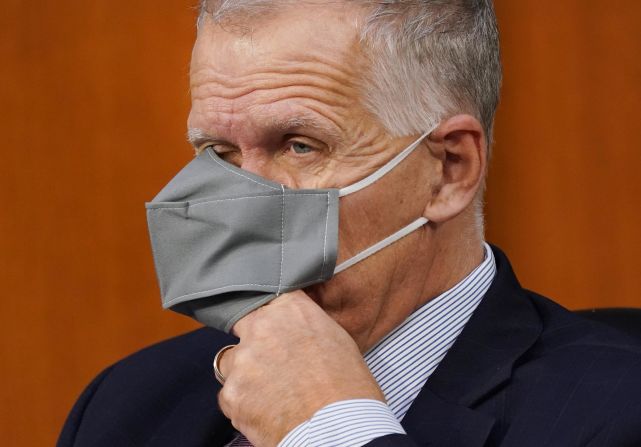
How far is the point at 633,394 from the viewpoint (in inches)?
70.8

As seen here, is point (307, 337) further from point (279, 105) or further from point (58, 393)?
point (58, 393)

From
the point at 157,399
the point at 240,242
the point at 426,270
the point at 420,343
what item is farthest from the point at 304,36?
the point at 157,399

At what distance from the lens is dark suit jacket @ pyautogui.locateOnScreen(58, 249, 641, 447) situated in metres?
1.79

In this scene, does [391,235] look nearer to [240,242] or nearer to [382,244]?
[382,244]

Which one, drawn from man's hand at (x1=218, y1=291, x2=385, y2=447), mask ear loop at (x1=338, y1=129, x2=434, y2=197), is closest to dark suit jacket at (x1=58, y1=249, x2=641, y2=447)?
Result: man's hand at (x1=218, y1=291, x2=385, y2=447)

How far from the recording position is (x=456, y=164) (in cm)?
197

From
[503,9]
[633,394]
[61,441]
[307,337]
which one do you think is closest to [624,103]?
[503,9]

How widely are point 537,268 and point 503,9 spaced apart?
0.66m

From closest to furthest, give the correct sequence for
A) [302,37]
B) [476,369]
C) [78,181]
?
[302,37]
[476,369]
[78,181]

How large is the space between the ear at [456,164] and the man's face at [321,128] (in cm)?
4

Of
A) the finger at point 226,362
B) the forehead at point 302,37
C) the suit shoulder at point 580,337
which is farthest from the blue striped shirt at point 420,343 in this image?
the forehead at point 302,37

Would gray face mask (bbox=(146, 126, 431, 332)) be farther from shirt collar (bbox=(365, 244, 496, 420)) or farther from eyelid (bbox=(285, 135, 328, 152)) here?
shirt collar (bbox=(365, 244, 496, 420))

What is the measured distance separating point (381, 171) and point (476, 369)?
38 cm

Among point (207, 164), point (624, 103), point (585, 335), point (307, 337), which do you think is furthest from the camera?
point (624, 103)
